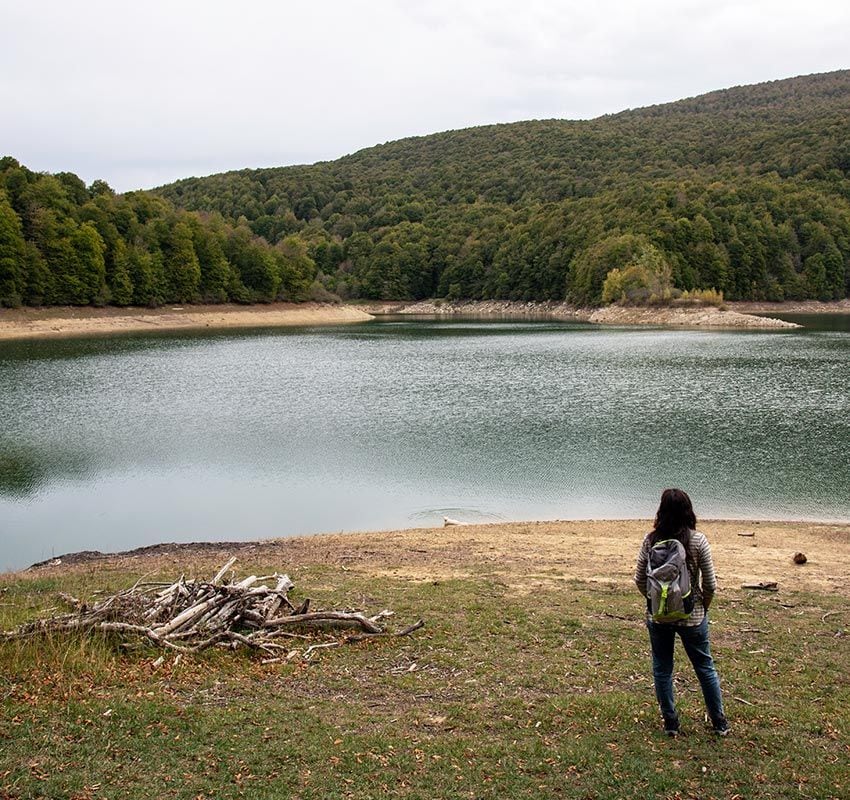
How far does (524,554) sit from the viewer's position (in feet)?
39.4

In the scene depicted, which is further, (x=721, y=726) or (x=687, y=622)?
(x=721, y=726)

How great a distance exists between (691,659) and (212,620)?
13.8 feet

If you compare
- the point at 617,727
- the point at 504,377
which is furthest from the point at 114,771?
the point at 504,377

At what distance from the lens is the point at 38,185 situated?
78500mm

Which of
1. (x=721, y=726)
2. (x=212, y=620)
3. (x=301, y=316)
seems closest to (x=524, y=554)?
(x=212, y=620)

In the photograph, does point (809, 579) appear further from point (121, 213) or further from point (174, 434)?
point (121, 213)

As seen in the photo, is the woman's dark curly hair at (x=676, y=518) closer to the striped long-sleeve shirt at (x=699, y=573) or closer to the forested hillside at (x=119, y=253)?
the striped long-sleeve shirt at (x=699, y=573)

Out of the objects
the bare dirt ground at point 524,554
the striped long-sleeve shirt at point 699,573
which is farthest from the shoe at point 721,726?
the bare dirt ground at point 524,554

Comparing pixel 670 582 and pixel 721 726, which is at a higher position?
pixel 670 582

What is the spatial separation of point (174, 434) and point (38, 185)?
216 feet

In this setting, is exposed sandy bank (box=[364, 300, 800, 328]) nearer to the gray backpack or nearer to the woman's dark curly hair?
the woman's dark curly hair

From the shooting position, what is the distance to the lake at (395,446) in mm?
16297

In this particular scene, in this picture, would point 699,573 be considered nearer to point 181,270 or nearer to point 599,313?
point 181,270

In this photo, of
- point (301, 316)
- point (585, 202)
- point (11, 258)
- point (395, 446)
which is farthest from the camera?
point (585, 202)
